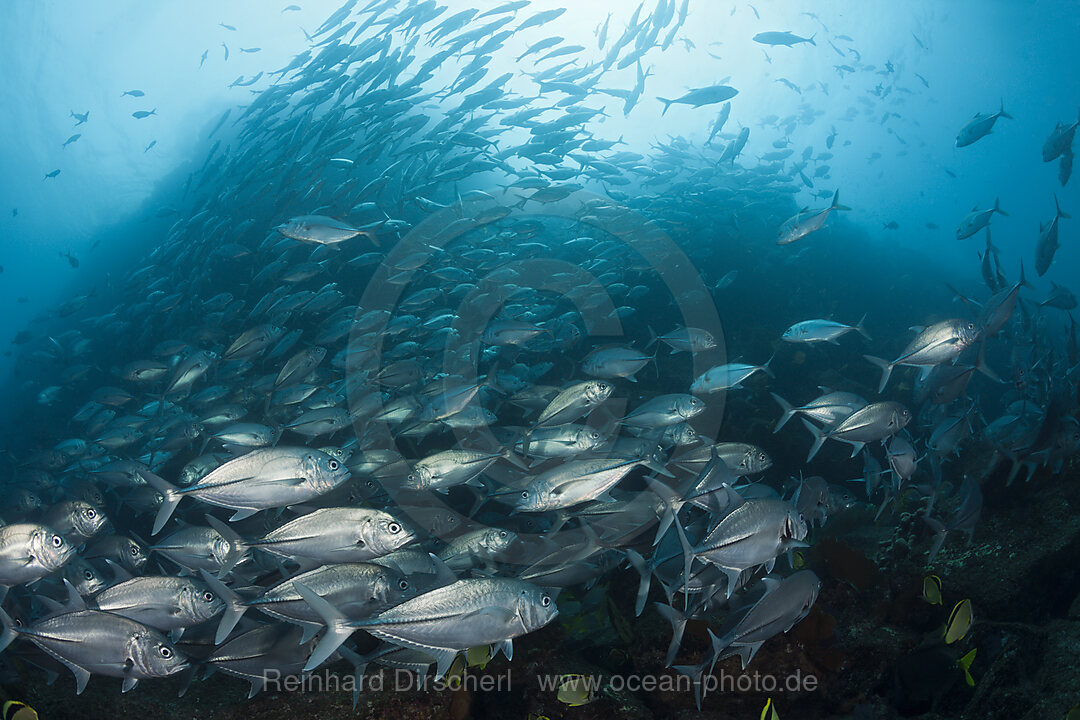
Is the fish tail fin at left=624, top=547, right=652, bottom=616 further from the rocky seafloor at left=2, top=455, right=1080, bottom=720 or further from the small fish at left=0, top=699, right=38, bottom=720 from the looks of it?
the small fish at left=0, top=699, right=38, bottom=720

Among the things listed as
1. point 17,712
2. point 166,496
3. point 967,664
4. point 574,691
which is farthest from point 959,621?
point 17,712

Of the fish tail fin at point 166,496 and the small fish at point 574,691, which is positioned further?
the small fish at point 574,691

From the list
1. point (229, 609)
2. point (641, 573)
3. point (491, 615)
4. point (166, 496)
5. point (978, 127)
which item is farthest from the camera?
point (978, 127)

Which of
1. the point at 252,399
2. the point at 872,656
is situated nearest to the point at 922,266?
the point at 872,656

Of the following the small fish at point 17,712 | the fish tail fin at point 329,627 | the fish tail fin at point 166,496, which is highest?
the fish tail fin at point 166,496

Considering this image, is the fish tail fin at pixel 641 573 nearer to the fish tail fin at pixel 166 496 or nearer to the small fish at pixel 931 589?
the small fish at pixel 931 589

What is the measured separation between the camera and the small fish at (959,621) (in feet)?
10.0

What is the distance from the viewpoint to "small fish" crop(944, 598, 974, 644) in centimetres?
305

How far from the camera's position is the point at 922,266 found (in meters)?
27.2

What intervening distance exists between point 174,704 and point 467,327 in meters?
6.43

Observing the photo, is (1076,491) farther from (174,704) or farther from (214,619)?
(174,704)

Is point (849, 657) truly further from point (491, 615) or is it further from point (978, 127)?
point (978, 127)

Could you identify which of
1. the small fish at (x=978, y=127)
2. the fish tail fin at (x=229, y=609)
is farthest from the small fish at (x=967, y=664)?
the small fish at (x=978, y=127)

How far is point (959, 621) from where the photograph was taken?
3.06m
